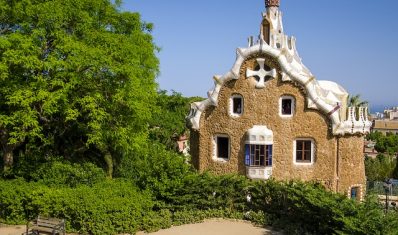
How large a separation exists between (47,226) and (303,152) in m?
12.0

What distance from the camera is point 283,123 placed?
21.0 meters

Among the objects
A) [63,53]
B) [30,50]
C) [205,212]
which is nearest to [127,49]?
[63,53]

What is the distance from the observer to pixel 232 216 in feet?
57.2

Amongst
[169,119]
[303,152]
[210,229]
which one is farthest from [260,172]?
[169,119]

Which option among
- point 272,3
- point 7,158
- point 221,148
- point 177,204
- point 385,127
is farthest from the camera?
point 385,127

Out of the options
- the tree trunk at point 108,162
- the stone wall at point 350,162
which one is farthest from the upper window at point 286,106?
the tree trunk at point 108,162

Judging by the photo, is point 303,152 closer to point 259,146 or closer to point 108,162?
point 259,146

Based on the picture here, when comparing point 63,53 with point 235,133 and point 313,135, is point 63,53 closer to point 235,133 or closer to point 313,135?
point 235,133

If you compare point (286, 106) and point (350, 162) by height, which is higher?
point (286, 106)

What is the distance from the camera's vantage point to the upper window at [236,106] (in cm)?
2177

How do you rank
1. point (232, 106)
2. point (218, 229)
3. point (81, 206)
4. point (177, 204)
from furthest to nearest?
point (232, 106) → point (177, 204) → point (218, 229) → point (81, 206)

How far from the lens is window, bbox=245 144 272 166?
21.1 m

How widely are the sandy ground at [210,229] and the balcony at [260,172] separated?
4.40 meters

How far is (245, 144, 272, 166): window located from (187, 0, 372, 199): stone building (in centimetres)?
5
